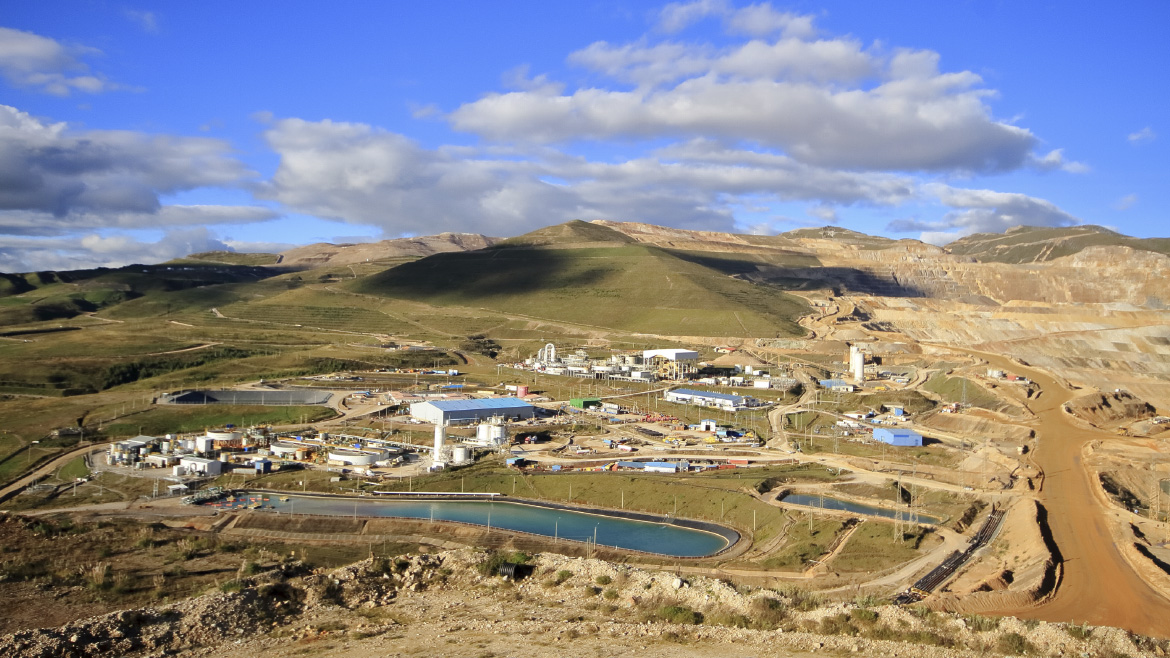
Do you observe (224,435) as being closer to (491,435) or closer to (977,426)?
(491,435)

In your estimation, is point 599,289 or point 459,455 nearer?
point 459,455

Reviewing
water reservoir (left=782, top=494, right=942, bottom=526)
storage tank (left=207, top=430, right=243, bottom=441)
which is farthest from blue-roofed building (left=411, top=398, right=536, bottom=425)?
water reservoir (left=782, top=494, right=942, bottom=526)

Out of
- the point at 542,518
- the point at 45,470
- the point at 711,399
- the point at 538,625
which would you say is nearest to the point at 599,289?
the point at 711,399

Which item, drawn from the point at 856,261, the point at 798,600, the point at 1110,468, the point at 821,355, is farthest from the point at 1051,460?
the point at 856,261

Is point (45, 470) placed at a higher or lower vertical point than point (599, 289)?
lower

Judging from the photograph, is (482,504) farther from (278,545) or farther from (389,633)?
(389,633)

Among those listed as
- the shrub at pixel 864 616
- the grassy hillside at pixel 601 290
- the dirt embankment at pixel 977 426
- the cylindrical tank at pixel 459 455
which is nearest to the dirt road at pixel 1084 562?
the dirt embankment at pixel 977 426
